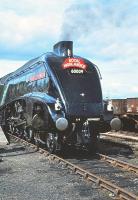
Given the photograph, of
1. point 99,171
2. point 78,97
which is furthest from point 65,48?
point 99,171

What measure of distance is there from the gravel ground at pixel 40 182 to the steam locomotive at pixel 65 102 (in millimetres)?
1133

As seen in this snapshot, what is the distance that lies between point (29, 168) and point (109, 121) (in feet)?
11.2

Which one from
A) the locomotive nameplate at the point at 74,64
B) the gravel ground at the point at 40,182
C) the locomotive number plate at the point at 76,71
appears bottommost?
the gravel ground at the point at 40,182

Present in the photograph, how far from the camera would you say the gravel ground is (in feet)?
25.5

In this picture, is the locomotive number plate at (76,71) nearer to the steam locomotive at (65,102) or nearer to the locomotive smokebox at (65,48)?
the steam locomotive at (65,102)

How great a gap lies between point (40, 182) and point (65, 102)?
4.09 m

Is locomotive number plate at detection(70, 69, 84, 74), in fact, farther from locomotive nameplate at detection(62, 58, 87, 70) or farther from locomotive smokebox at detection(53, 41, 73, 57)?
locomotive smokebox at detection(53, 41, 73, 57)

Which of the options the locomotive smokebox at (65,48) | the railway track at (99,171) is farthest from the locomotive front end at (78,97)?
the railway track at (99,171)

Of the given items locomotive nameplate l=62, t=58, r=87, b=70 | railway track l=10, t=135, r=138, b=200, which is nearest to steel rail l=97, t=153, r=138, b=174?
railway track l=10, t=135, r=138, b=200

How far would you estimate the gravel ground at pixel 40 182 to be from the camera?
7770 mm

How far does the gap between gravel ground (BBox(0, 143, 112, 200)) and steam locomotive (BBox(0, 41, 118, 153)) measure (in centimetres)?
113

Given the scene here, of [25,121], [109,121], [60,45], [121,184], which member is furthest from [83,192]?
[25,121]

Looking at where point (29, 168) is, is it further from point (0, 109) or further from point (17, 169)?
point (0, 109)

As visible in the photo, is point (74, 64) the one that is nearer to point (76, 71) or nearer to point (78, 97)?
point (76, 71)
